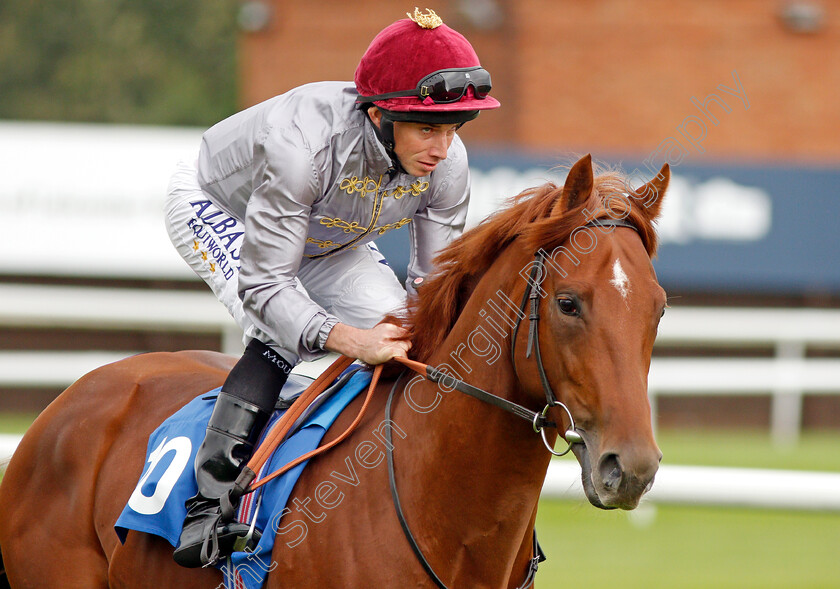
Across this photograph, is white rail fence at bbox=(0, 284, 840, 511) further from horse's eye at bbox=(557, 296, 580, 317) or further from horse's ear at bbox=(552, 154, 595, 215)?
horse's eye at bbox=(557, 296, 580, 317)

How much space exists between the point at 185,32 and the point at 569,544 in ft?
79.3

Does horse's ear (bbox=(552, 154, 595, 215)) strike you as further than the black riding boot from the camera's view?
No

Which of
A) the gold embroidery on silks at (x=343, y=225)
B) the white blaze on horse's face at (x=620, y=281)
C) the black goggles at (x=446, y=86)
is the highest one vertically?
the black goggles at (x=446, y=86)

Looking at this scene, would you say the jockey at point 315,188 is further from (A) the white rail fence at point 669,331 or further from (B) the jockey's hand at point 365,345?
(A) the white rail fence at point 669,331

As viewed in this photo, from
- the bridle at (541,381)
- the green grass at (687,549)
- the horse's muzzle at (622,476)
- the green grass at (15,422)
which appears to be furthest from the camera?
the green grass at (15,422)

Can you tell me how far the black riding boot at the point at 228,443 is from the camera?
3.14 metres

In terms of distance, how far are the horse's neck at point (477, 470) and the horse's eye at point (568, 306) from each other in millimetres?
248

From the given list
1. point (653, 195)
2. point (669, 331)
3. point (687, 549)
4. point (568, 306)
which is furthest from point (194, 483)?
point (669, 331)

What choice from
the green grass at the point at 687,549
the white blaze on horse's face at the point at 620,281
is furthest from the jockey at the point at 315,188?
the green grass at the point at 687,549

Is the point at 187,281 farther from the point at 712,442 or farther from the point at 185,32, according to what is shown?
the point at 185,32

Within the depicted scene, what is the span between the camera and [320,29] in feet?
55.8

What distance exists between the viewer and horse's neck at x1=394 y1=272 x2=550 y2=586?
2865 millimetres

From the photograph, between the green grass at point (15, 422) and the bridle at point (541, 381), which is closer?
the bridle at point (541, 381)

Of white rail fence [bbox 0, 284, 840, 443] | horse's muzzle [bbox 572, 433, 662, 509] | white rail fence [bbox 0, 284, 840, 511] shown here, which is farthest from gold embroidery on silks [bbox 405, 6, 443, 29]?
white rail fence [bbox 0, 284, 840, 443]
